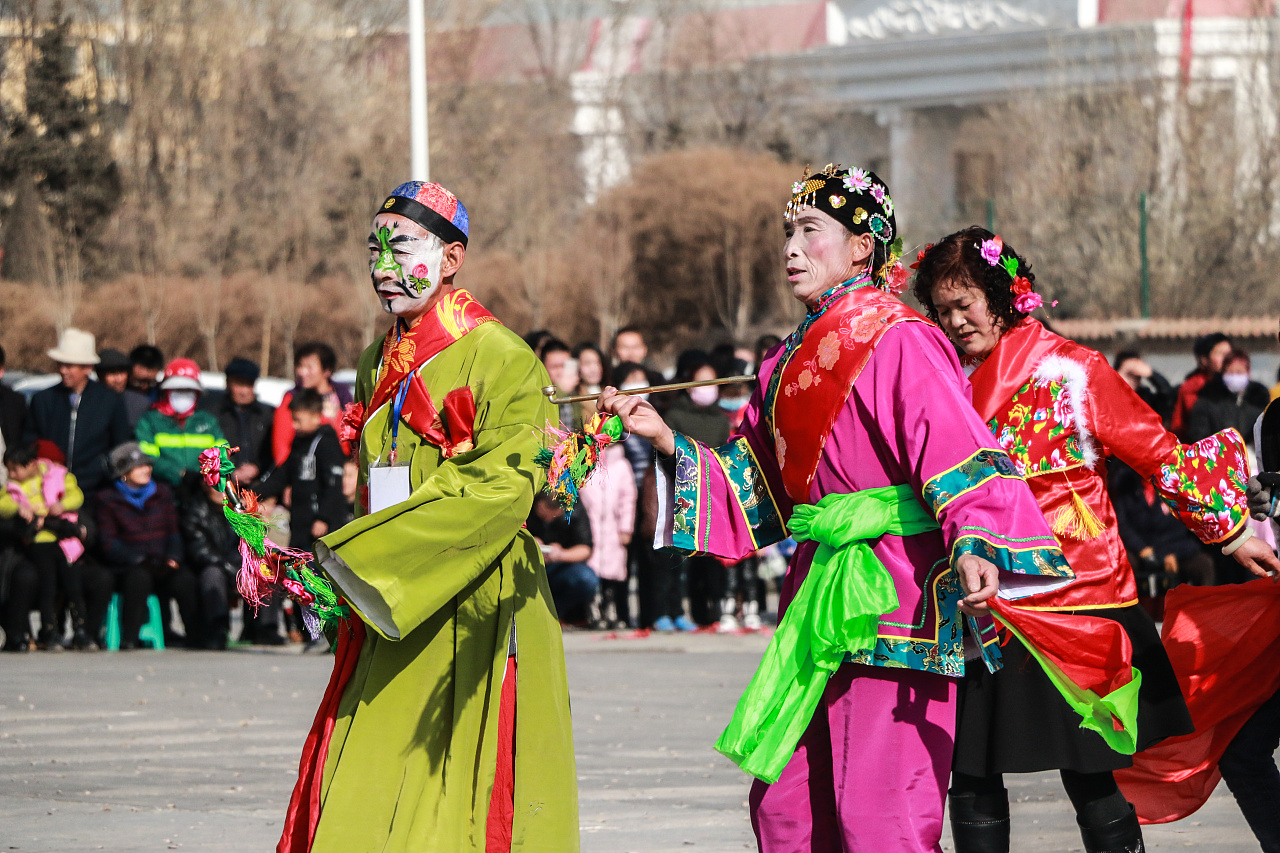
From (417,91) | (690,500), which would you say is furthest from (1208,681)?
(417,91)

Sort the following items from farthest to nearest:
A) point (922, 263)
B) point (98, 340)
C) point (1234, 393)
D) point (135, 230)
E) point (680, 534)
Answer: point (135, 230)
point (98, 340)
point (1234, 393)
point (922, 263)
point (680, 534)

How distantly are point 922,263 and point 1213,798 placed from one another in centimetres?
284

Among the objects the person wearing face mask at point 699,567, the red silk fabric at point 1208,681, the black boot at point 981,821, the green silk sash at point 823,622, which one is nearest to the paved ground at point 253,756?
the red silk fabric at point 1208,681

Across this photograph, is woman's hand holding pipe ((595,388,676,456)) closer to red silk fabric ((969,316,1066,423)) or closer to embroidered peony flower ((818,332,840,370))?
embroidered peony flower ((818,332,840,370))

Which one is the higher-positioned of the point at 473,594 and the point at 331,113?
the point at 331,113

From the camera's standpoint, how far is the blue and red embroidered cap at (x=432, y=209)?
5.12 metres

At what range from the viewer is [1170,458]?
5082mm

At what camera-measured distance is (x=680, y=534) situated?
15.2ft

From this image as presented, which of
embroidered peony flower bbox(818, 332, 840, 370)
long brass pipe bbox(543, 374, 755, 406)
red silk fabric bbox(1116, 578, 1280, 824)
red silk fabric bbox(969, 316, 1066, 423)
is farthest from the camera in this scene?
red silk fabric bbox(1116, 578, 1280, 824)

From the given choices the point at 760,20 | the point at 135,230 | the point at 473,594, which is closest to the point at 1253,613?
the point at 473,594

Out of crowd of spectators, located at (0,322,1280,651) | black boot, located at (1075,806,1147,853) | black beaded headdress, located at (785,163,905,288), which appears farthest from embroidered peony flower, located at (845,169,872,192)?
crowd of spectators, located at (0,322,1280,651)

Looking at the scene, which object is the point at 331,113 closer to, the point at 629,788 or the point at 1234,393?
the point at 1234,393

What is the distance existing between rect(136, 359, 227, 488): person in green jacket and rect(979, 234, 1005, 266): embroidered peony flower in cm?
736

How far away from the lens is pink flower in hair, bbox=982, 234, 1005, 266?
5.12 meters
